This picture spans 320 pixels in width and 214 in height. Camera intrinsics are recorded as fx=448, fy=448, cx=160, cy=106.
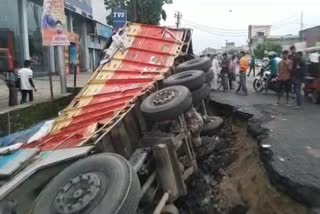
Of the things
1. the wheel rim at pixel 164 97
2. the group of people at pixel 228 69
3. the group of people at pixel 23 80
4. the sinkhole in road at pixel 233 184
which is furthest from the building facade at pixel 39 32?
the wheel rim at pixel 164 97

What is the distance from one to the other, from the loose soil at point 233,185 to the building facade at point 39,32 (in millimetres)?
6192

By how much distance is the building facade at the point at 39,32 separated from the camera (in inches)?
771

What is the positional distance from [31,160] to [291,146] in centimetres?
391

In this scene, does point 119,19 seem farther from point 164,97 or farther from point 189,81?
point 164,97

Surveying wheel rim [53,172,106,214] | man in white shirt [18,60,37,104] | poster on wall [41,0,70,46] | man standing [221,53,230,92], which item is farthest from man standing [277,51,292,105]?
wheel rim [53,172,106,214]

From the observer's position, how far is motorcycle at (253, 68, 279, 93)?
15.2 meters

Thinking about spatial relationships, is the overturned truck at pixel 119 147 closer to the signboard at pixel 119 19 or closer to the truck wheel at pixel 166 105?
the truck wheel at pixel 166 105

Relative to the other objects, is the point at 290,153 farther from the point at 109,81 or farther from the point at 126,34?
the point at 126,34

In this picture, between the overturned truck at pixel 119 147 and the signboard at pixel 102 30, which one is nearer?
the overturned truck at pixel 119 147

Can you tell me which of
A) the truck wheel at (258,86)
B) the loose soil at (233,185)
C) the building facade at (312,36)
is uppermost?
the building facade at (312,36)

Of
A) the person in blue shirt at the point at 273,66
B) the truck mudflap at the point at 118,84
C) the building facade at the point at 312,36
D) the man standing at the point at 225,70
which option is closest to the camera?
the truck mudflap at the point at 118,84

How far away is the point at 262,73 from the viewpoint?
16.9m

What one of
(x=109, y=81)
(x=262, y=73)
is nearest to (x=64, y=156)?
(x=109, y=81)

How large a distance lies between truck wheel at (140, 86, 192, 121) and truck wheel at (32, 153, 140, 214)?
1955 millimetres
